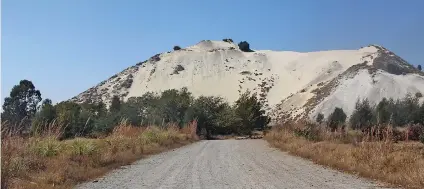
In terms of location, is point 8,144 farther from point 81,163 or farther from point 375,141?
point 375,141

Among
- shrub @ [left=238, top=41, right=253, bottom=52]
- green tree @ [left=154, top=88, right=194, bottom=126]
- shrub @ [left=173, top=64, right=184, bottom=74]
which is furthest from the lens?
shrub @ [left=238, top=41, right=253, bottom=52]

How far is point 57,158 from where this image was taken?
15.9 metres

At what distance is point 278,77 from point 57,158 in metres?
117

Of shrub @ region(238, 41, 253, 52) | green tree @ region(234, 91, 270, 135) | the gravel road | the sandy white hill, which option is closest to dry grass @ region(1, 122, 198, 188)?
the gravel road

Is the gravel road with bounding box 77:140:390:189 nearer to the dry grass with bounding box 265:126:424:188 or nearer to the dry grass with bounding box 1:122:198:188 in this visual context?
the dry grass with bounding box 265:126:424:188

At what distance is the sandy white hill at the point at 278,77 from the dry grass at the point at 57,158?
66318 mm

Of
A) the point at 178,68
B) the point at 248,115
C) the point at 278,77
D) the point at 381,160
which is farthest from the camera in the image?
the point at 178,68

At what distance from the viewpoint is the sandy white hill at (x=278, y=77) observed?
91625mm

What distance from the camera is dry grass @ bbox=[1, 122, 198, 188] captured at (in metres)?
11.2

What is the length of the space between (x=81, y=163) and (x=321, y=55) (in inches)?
5205

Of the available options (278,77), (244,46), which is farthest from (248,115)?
(244,46)

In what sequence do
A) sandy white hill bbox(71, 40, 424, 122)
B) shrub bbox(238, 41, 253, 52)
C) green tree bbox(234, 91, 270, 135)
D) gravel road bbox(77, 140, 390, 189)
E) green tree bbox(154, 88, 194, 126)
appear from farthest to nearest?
1. shrub bbox(238, 41, 253, 52)
2. sandy white hill bbox(71, 40, 424, 122)
3. green tree bbox(234, 91, 270, 135)
4. green tree bbox(154, 88, 194, 126)
5. gravel road bbox(77, 140, 390, 189)

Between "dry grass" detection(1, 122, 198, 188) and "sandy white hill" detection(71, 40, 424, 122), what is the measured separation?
6632 cm

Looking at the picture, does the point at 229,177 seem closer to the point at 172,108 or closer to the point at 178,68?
the point at 172,108
